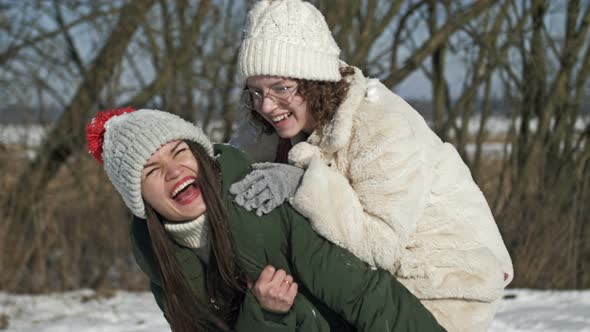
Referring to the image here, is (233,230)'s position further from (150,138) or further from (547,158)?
(547,158)

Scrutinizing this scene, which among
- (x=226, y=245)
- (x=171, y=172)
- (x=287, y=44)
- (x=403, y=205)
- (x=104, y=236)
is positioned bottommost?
(x=104, y=236)

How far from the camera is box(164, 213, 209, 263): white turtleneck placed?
94.8 inches

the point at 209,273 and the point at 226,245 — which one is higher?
the point at 226,245

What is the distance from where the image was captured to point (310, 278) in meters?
2.38

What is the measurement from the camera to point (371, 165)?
2449mm

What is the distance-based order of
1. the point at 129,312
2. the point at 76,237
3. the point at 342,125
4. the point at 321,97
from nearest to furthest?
the point at 342,125
the point at 321,97
the point at 129,312
the point at 76,237

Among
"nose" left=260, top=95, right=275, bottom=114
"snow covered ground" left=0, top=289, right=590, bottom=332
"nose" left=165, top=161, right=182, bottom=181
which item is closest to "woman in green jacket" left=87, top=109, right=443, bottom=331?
"nose" left=165, top=161, right=182, bottom=181

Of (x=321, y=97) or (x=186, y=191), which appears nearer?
(x=186, y=191)

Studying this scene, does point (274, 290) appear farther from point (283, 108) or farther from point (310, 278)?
point (283, 108)

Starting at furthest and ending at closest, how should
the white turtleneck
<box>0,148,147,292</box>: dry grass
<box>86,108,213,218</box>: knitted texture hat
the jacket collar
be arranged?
1. <box>0,148,147,292</box>: dry grass
2. the jacket collar
3. the white turtleneck
4. <box>86,108,213,218</box>: knitted texture hat

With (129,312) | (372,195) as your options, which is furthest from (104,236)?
(372,195)

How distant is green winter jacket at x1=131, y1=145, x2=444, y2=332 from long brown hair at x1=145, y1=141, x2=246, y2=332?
0.04 meters

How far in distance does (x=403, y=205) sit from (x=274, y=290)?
1.55ft

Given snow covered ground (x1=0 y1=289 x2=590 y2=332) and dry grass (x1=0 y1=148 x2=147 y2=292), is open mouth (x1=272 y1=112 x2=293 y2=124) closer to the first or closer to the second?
snow covered ground (x1=0 y1=289 x2=590 y2=332)
